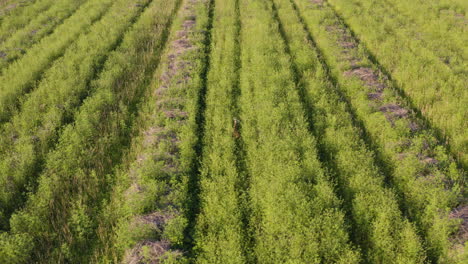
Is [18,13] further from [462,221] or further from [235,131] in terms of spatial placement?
[462,221]

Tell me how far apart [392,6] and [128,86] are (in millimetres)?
15462

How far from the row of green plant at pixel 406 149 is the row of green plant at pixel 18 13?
47.8ft

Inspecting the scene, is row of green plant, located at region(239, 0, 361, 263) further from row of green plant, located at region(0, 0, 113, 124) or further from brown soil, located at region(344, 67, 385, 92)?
row of green plant, located at region(0, 0, 113, 124)

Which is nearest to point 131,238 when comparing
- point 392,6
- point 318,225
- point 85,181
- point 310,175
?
point 85,181

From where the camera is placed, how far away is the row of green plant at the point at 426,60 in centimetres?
825

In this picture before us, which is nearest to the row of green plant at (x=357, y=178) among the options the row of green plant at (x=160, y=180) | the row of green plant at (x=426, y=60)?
the row of green plant at (x=426, y=60)

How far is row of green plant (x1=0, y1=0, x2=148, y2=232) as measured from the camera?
6688 mm

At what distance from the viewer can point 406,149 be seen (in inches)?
280

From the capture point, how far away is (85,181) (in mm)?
6938

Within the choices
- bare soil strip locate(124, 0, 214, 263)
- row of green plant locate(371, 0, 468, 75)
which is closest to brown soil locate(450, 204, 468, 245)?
bare soil strip locate(124, 0, 214, 263)

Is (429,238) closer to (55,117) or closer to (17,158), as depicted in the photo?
(17,158)

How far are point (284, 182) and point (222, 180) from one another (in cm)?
127

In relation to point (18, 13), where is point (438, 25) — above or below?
below

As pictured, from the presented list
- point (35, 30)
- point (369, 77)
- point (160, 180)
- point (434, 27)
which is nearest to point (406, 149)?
point (369, 77)
